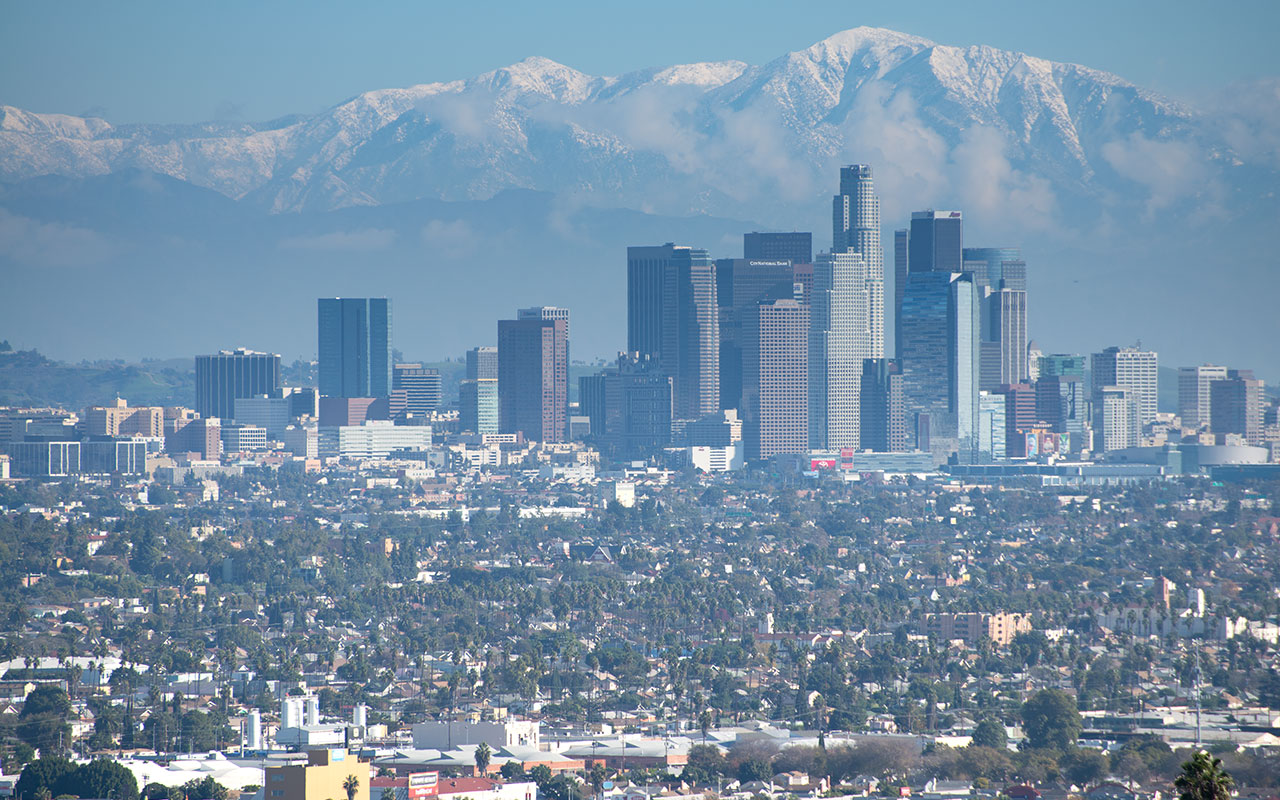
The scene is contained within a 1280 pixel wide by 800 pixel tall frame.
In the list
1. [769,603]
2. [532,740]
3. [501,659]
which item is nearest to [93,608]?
[501,659]

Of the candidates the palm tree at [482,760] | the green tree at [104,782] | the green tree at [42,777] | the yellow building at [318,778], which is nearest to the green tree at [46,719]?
the green tree at [42,777]

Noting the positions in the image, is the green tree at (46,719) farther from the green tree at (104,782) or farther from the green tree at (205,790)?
the green tree at (205,790)

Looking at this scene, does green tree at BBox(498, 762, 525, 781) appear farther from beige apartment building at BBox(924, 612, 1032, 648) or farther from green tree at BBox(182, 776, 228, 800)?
beige apartment building at BBox(924, 612, 1032, 648)

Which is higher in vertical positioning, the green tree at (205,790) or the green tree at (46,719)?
the green tree at (46,719)

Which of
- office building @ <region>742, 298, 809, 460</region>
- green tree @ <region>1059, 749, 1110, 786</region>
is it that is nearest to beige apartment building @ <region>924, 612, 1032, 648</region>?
green tree @ <region>1059, 749, 1110, 786</region>

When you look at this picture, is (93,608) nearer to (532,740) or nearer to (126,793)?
(532,740)

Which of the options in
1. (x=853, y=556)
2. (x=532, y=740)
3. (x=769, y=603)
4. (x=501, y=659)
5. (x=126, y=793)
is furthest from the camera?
(x=853, y=556)
